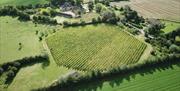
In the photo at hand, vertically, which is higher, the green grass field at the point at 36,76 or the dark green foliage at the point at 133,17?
the dark green foliage at the point at 133,17

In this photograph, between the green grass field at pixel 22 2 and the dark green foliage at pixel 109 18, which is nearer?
the dark green foliage at pixel 109 18

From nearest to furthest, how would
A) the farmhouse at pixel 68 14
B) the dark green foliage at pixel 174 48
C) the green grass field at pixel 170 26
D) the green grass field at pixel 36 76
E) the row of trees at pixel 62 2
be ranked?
the green grass field at pixel 36 76, the dark green foliage at pixel 174 48, the green grass field at pixel 170 26, the farmhouse at pixel 68 14, the row of trees at pixel 62 2

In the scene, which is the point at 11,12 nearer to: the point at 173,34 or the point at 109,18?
the point at 109,18

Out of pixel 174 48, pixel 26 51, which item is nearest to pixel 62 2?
pixel 26 51

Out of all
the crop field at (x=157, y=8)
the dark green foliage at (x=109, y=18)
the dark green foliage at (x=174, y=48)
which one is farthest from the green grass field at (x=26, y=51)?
the crop field at (x=157, y=8)

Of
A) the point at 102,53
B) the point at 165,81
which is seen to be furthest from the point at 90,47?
the point at 165,81

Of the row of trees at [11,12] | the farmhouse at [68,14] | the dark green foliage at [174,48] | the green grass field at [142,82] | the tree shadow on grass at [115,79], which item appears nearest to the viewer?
the green grass field at [142,82]

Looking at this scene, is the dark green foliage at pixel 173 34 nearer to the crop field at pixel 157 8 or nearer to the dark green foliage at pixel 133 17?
the crop field at pixel 157 8

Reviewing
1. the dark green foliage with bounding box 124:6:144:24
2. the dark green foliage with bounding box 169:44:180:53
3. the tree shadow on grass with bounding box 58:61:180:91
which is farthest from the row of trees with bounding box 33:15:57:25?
the dark green foliage with bounding box 169:44:180:53
